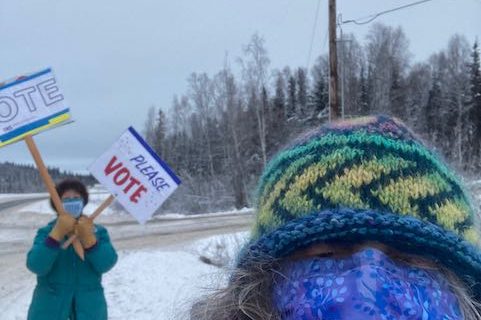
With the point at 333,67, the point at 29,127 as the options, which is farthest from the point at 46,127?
the point at 333,67

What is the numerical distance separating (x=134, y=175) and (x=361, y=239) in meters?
2.93

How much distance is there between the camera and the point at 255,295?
3.90ft

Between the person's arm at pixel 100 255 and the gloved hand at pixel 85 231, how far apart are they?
0.09 m

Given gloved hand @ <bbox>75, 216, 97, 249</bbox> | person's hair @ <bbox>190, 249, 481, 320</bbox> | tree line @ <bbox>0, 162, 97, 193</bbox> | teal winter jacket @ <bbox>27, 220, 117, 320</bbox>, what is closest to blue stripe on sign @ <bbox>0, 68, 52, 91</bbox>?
gloved hand @ <bbox>75, 216, 97, 249</bbox>

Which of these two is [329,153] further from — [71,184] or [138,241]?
[138,241]

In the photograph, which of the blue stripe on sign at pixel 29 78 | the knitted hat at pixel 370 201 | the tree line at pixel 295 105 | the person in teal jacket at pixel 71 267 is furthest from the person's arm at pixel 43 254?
the tree line at pixel 295 105

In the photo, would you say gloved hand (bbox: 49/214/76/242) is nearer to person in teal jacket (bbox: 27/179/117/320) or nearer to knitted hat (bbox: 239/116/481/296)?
person in teal jacket (bbox: 27/179/117/320)

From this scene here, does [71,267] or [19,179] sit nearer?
[71,267]

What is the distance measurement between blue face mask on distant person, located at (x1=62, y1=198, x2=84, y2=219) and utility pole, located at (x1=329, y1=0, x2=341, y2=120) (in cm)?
714

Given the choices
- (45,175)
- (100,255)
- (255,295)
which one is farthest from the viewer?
(100,255)

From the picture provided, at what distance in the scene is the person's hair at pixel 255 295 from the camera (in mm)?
1099

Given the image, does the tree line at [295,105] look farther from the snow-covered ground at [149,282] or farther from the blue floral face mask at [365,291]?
the blue floral face mask at [365,291]

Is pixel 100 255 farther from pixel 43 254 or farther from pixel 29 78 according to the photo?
pixel 29 78

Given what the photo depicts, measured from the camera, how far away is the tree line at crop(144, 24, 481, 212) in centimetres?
3569
